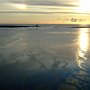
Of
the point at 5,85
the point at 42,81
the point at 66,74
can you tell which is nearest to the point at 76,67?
the point at 66,74

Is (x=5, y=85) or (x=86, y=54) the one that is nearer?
(x=5, y=85)

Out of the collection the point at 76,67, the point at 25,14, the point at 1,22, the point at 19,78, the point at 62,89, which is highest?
the point at 25,14

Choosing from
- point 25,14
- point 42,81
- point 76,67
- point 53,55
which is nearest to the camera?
point 42,81

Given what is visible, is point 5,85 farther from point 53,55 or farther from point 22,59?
point 53,55

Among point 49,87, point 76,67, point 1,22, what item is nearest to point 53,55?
point 76,67

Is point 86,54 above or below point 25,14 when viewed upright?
below

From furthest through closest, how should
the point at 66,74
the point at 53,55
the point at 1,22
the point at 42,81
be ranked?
the point at 1,22 < the point at 53,55 < the point at 66,74 < the point at 42,81

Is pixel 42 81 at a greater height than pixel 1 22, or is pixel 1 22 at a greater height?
pixel 1 22

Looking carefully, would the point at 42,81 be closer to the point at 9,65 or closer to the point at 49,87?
the point at 49,87

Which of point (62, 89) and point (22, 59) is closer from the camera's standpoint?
point (62, 89)
